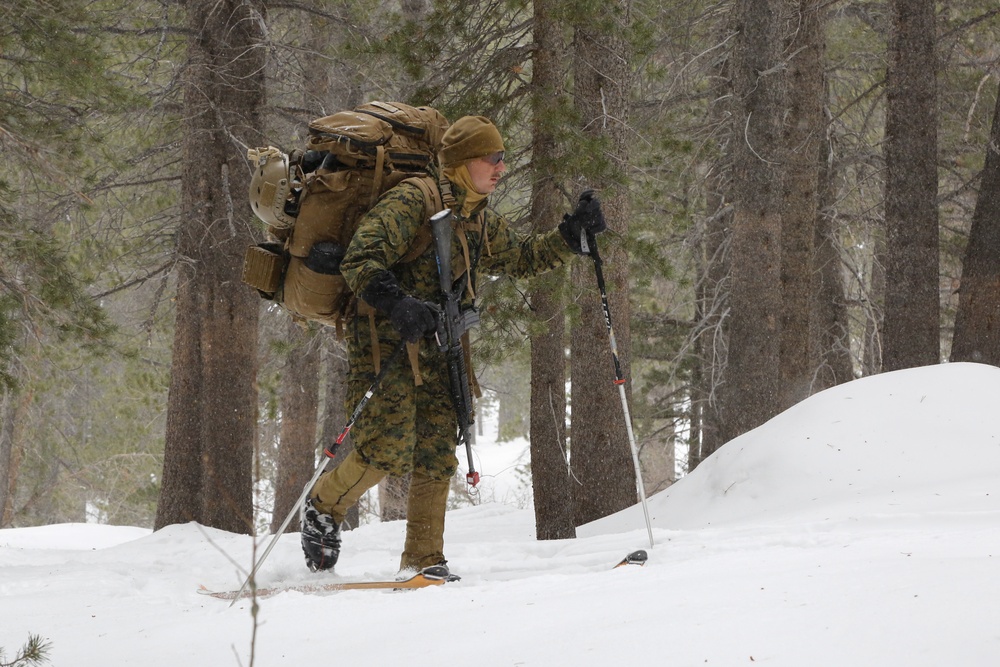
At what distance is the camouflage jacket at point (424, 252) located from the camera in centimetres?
417

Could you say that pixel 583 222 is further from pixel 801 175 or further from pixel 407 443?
pixel 801 175

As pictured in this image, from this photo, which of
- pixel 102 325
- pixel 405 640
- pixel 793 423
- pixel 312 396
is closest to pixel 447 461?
pixel 405 640

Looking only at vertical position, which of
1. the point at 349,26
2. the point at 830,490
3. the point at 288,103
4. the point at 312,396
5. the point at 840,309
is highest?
the point at 288,103

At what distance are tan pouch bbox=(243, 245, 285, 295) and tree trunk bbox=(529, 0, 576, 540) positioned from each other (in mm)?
1941

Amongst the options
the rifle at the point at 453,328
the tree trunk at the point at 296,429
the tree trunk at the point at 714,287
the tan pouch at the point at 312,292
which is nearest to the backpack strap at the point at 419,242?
the rifle at the point at 453,328

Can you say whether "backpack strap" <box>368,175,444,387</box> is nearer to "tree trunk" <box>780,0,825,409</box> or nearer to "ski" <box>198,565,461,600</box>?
"ski" <box>198,565,461,600</box>

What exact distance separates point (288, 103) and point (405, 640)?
10741 mm

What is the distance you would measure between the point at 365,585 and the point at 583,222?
211 centimetres

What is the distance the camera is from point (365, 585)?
434 centimetres

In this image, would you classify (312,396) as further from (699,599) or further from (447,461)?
(699,599)

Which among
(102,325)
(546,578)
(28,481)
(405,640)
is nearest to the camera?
(405,640)

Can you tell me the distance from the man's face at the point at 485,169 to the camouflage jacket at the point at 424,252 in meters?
0.12

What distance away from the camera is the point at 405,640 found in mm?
2971

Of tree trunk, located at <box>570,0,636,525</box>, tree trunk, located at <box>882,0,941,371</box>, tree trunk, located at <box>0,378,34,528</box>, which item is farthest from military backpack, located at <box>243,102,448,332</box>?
tree trunk, located at <box>0,378,34,528</box>
